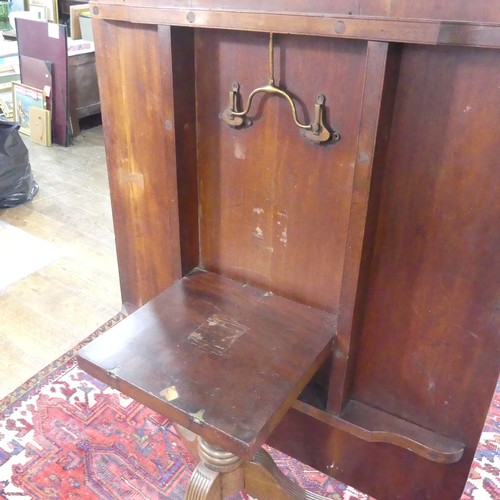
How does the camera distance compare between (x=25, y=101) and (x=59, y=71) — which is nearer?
(x=59, y=71)

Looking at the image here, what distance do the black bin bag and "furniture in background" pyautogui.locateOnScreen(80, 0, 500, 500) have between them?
160cm

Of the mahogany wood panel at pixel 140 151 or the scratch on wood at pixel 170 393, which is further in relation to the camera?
the mahogany wood panel at pixel 140 151

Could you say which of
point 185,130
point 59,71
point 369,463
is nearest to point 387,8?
point 185,130

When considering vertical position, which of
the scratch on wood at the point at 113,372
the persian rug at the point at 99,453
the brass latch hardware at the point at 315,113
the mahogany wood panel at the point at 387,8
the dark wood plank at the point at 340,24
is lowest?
the persian rug at the point at 99,453

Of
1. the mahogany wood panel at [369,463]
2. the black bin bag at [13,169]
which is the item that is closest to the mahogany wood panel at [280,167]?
the mahogany wood panel at [369,463]

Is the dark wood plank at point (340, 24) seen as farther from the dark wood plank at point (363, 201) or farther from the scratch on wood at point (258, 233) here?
the scratch on wood at point (258, 233)

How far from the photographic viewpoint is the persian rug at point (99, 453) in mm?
1361

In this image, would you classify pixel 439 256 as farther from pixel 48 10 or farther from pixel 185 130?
pixel 48 10

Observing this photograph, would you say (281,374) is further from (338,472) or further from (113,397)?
(113,397)

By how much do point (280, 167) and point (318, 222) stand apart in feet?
0.45

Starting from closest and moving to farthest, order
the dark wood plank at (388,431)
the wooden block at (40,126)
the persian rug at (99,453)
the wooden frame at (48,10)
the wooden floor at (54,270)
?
the dark wood plank at (388,431) < the persian rug at (99,453) < the wooden floor at (54,270) < the wooden block at (40,126) < the wooden frame at (48,10)

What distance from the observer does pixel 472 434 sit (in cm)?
110

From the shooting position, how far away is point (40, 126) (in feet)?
12.2

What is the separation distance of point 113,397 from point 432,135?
3.93 feet
